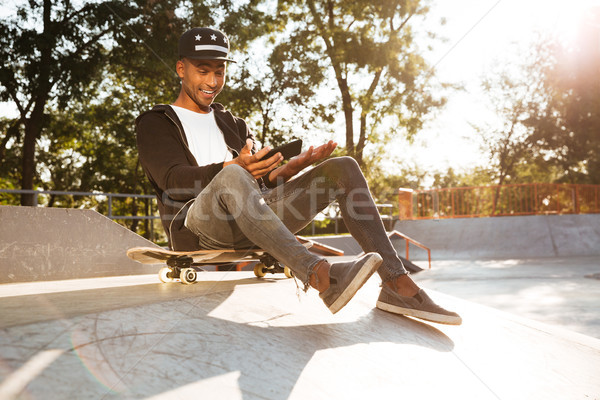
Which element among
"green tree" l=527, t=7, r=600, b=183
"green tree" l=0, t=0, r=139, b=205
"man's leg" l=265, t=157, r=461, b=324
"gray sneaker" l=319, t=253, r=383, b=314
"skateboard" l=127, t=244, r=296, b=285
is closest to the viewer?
"gray sneaker" l=319, t=253, r=383, b=314

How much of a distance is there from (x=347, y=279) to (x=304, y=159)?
3.26ft

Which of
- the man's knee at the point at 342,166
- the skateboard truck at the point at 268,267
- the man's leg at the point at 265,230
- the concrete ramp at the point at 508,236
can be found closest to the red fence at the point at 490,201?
the concrete ramp at the point at 508,236

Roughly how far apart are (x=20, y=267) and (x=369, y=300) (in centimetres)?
364

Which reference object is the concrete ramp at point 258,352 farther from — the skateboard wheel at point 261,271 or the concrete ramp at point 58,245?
the concrete ramp at point 58,245

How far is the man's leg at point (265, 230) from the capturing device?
7.59 ft

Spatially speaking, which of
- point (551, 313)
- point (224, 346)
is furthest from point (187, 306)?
point (551, 313)

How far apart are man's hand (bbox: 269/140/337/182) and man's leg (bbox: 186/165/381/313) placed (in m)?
0.46

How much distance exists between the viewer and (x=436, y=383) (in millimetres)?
1953

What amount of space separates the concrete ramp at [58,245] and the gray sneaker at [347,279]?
12.6 feet

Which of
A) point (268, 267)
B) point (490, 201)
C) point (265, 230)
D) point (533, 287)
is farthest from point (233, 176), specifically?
point (490, 201)

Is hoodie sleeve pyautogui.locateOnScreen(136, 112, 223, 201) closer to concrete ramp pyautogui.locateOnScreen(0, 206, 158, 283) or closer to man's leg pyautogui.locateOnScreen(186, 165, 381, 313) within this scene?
man's leg pyautogui.locateOnScreen(186, 165, 381, 313)

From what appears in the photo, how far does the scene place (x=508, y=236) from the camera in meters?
15.9

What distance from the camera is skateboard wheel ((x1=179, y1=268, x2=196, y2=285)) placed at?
141 inches

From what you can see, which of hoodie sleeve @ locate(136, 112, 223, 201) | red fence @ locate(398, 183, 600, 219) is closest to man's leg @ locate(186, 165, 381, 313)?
hoodie sleeve @ locate(136, 112, 223, 201)
